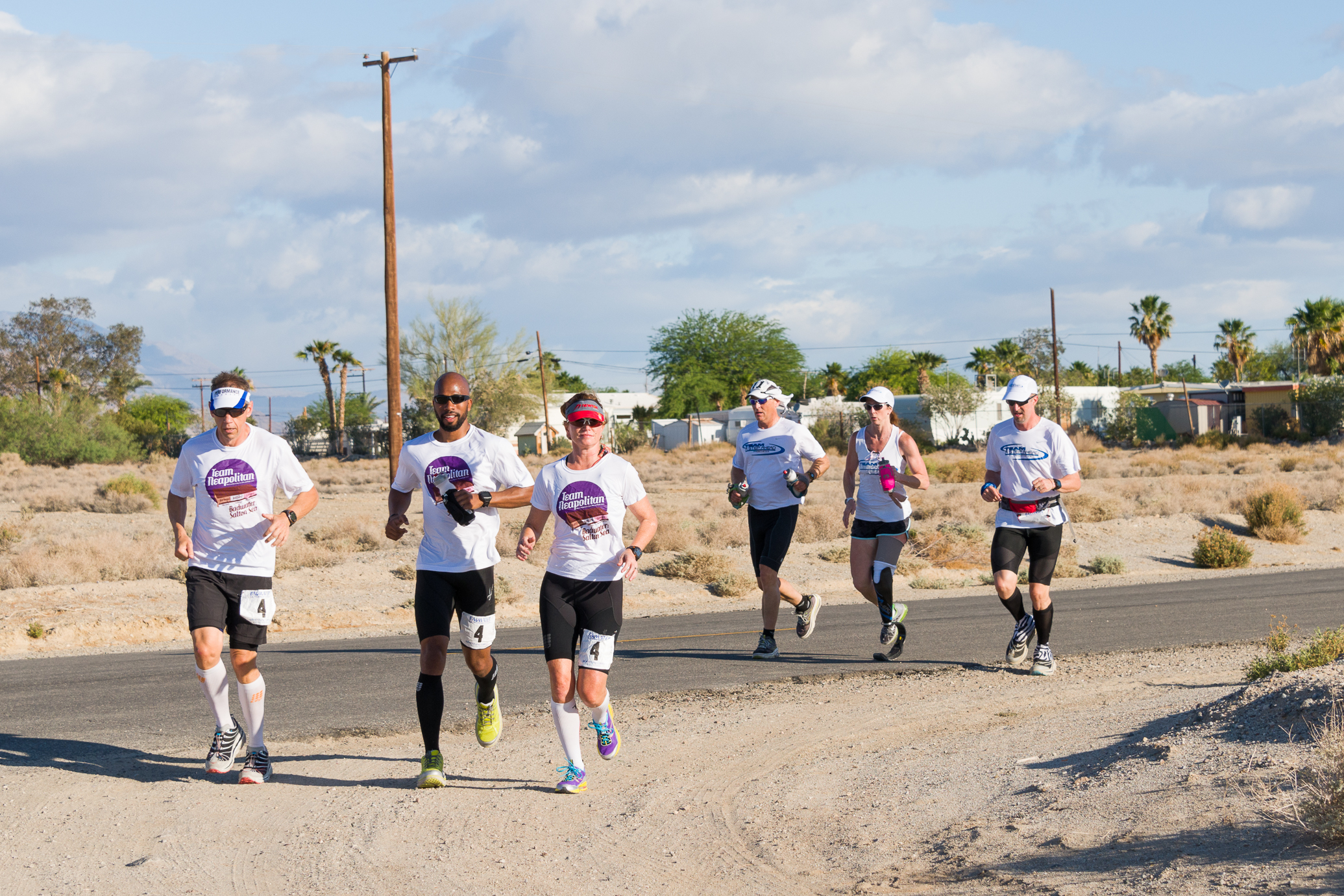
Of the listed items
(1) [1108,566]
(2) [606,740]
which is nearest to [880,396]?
(2) [606,740]

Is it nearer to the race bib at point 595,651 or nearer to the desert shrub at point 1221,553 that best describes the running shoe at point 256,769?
the race bib at point 595,651

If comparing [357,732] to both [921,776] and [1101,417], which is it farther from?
[1101,417]

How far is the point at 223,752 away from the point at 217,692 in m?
0.33

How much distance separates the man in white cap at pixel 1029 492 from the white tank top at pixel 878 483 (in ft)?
2.73

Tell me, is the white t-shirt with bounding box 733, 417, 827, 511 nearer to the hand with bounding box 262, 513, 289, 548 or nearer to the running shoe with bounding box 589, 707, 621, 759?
the running shoe with bounding box 589, 707, 621, 759

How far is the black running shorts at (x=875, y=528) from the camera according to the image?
9.66 m

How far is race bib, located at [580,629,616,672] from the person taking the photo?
5.91m

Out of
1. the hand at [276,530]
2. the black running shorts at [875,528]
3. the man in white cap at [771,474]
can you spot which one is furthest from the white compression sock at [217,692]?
the black running shorts at [875,528]

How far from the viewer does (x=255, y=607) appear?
6.41 metres

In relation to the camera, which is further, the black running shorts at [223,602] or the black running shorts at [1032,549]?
the black running shorts at [1032,549]

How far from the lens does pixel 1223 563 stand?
19.5 m

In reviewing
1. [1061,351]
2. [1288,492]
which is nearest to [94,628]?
[1288,492]

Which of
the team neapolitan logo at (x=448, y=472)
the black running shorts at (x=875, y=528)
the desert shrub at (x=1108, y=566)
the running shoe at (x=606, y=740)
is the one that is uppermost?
the team neapolitan logo at (x=448, y=472)

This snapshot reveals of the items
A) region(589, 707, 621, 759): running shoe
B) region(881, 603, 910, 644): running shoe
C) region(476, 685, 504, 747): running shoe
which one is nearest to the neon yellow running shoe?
region(476, 685, 504, 747): running shoe
